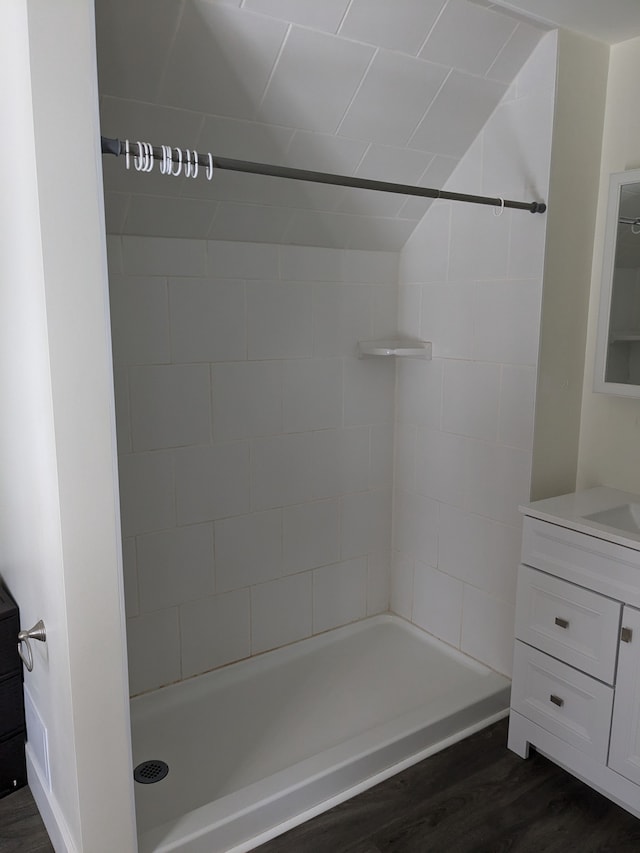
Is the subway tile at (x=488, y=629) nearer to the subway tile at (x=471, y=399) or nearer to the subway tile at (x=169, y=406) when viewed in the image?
the subway tile at (x=471, y=399)

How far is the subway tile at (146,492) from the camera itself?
212 centimetres

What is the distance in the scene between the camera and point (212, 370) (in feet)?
7.32

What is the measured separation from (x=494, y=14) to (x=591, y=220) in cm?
69

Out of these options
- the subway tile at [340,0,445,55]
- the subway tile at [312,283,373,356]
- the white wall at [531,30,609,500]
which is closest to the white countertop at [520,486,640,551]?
the white wall at [531,30,609,500]

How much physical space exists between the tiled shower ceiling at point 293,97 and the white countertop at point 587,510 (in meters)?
1.01

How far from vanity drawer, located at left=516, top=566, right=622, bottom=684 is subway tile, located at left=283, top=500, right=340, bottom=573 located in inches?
32.4

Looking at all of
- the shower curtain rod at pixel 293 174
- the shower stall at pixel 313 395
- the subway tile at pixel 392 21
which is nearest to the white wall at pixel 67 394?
the shower curtain rod at pixel 293 174

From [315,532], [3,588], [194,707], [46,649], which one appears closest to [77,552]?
[46,649]

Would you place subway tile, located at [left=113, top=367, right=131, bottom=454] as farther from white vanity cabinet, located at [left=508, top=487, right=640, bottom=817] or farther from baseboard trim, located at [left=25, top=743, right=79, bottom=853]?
white vanity cabinet, located at [left=508, top=487, right=640, bottom=817]

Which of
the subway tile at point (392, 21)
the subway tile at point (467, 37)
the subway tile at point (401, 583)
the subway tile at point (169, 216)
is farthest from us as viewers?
the subway tile at point (401, 583)

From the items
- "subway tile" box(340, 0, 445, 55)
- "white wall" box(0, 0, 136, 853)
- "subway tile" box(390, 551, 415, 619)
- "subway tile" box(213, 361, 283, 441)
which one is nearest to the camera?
"white wall" box(0, 0, 136, 853)

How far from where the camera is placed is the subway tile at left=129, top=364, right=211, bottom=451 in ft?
6.90

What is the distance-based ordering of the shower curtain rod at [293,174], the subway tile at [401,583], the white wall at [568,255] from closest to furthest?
the shower curtain rod at [293,174], the white wall at [568,255], the subway tile at [401,583]

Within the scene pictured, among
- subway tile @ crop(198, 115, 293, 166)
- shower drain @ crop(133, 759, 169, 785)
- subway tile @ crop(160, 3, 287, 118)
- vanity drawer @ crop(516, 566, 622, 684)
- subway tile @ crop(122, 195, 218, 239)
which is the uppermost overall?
subway tile @ crop(160, 3, 287, 118)
